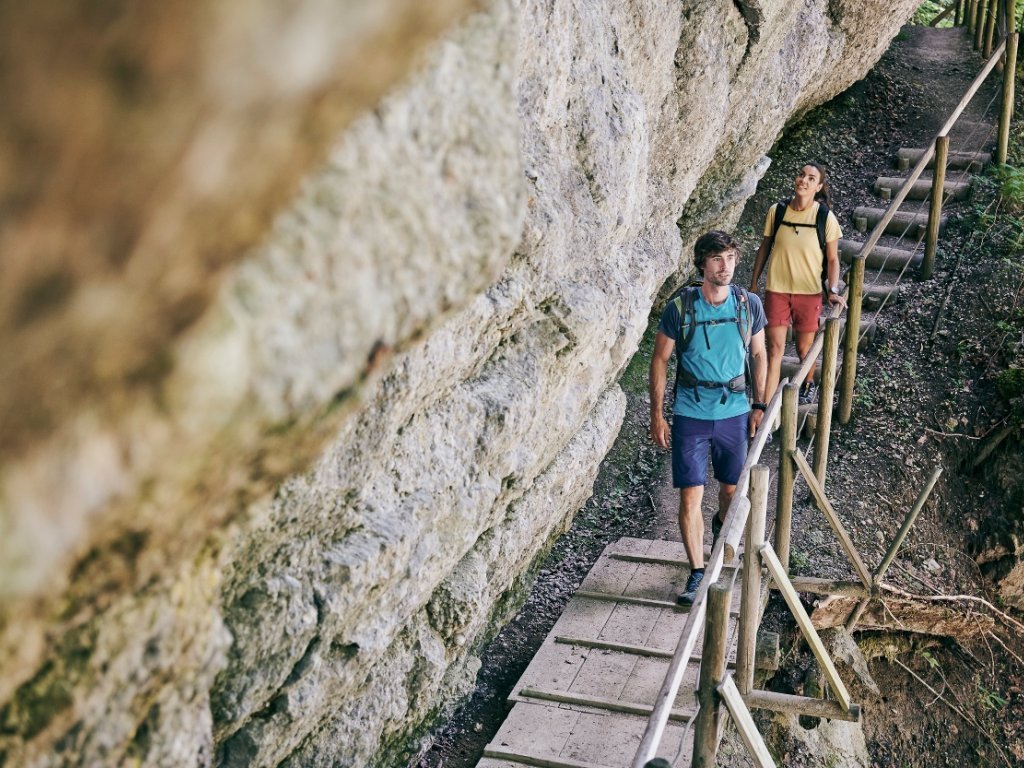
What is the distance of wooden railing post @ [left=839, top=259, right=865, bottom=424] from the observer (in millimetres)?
6844

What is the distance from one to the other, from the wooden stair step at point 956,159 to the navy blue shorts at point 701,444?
19.4 feet

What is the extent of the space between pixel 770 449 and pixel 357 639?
169 inches

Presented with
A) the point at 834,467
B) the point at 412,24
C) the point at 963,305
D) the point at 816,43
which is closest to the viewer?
the point at 412,24

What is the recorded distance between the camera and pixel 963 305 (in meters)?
8.08

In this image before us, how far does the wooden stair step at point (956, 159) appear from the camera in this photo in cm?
974

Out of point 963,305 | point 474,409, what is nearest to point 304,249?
point 474,409

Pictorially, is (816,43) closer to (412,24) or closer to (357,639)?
(357,639)

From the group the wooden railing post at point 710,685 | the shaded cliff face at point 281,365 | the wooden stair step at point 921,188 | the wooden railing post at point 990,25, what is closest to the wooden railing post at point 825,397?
the shaded cliff face at point 281,365

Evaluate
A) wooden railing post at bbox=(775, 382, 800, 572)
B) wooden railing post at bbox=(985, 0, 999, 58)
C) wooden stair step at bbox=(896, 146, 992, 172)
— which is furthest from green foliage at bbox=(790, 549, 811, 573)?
wooden railing post at bbox=(985, 0, 999, 58)

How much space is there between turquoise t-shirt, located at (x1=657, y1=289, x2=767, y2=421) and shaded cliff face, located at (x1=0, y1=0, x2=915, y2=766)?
493 mm

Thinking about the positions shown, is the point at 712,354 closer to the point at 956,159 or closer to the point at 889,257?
the point at 889,257

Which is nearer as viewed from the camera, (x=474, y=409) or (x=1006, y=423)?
(x=474, y=409)

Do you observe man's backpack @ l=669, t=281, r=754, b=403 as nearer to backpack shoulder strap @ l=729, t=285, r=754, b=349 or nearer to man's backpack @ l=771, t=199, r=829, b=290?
backpack shoulder strap @ l=729, t=285, r=754, b=349

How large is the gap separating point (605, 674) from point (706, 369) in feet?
5.46
